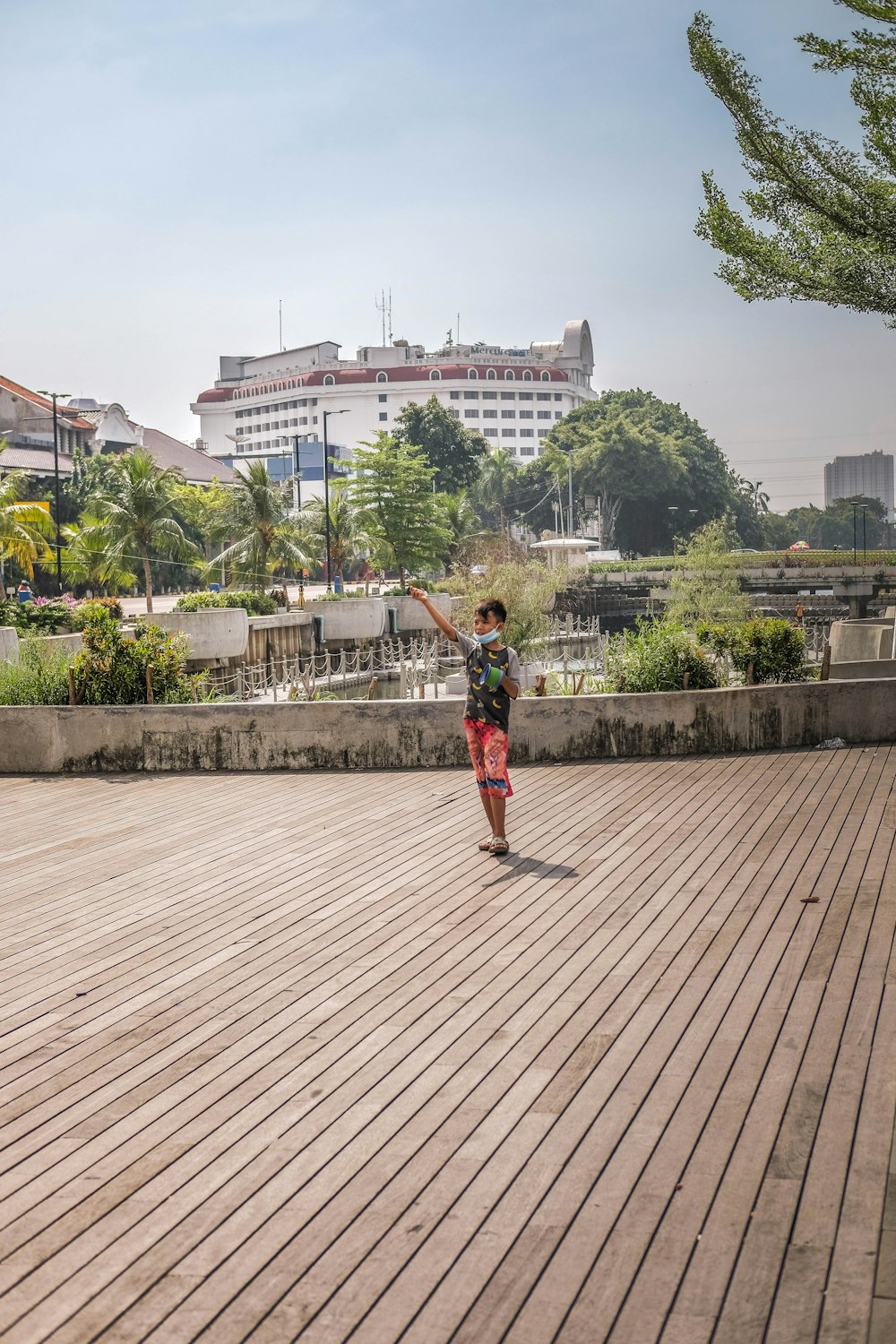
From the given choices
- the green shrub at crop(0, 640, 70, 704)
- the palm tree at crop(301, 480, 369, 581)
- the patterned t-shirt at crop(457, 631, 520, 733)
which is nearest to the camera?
the patterned t-shirt at crop(457, 631, 520, 733)

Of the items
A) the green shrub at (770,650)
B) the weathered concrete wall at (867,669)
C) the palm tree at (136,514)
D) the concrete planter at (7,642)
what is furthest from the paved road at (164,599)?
the green shrub at (770,650)

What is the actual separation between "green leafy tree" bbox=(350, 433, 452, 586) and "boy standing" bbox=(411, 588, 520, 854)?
4864 cm

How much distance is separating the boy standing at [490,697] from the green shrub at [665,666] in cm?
479

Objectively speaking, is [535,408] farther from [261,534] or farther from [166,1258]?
[166,1258]

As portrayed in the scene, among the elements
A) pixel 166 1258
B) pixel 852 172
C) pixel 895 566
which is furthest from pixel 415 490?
pixel 166 1258

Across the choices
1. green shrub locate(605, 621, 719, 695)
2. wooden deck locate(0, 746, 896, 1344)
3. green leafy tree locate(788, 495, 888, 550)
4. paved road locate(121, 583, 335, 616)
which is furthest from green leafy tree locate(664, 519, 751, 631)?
green leafy tree locate(788, 495, 888, 550)

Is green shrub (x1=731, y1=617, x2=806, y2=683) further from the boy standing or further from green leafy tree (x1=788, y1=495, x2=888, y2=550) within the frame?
green leafy tree (x1=788, y1=495, x2=888, y2=550)

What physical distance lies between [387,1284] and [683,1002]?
2357 millimetres

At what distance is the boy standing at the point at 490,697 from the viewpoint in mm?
7855

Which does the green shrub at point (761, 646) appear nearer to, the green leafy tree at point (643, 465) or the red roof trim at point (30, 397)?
the red roof trim at point (30, 397)

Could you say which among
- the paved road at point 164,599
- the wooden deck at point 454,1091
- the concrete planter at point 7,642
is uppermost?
the paved road at point 164,599

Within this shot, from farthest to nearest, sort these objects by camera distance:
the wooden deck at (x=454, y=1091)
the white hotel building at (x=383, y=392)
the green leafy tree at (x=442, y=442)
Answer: the white hotel building at (x=383, y=392), the green leafy tree at (x=442, y=442), the wooden deck at (x=454, y=1091)

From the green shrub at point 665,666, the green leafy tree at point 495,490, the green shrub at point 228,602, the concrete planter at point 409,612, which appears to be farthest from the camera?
the green leafy tree at point 495,490

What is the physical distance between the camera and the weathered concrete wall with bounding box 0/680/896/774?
12008 millimetres
